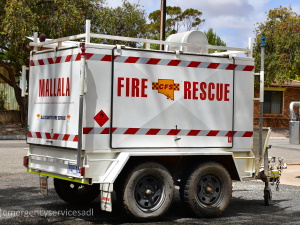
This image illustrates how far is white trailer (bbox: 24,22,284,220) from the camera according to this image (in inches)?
323

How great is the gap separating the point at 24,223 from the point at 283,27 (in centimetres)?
3099

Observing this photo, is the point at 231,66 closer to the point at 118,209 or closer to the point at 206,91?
the point at 206,91

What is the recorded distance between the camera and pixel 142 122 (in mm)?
8586

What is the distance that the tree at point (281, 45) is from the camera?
3588 centimetres

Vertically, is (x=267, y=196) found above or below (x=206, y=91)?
below

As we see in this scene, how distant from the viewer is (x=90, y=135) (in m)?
8.12

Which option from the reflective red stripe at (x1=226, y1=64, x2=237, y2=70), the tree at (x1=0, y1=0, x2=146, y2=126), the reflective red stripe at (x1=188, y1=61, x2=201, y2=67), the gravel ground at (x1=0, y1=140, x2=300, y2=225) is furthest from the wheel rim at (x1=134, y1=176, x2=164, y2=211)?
the tree at (x1=0, y1=0, x2=146, y2=126)

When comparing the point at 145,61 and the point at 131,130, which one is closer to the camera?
the point at 131,130

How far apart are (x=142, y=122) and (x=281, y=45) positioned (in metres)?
29.3

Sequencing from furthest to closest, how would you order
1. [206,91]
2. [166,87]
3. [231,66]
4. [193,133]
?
[231,66] < [206,91] < [193,133] < [166,87]

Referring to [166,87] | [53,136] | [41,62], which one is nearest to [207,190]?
[166,87]

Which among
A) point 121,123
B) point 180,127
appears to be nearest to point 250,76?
point 180,127

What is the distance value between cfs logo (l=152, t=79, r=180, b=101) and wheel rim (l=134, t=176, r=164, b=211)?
50.8 inches

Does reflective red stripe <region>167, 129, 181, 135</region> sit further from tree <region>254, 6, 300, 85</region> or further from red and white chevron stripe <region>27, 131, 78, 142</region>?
tree <region>254, 6, 300, 85</region>
